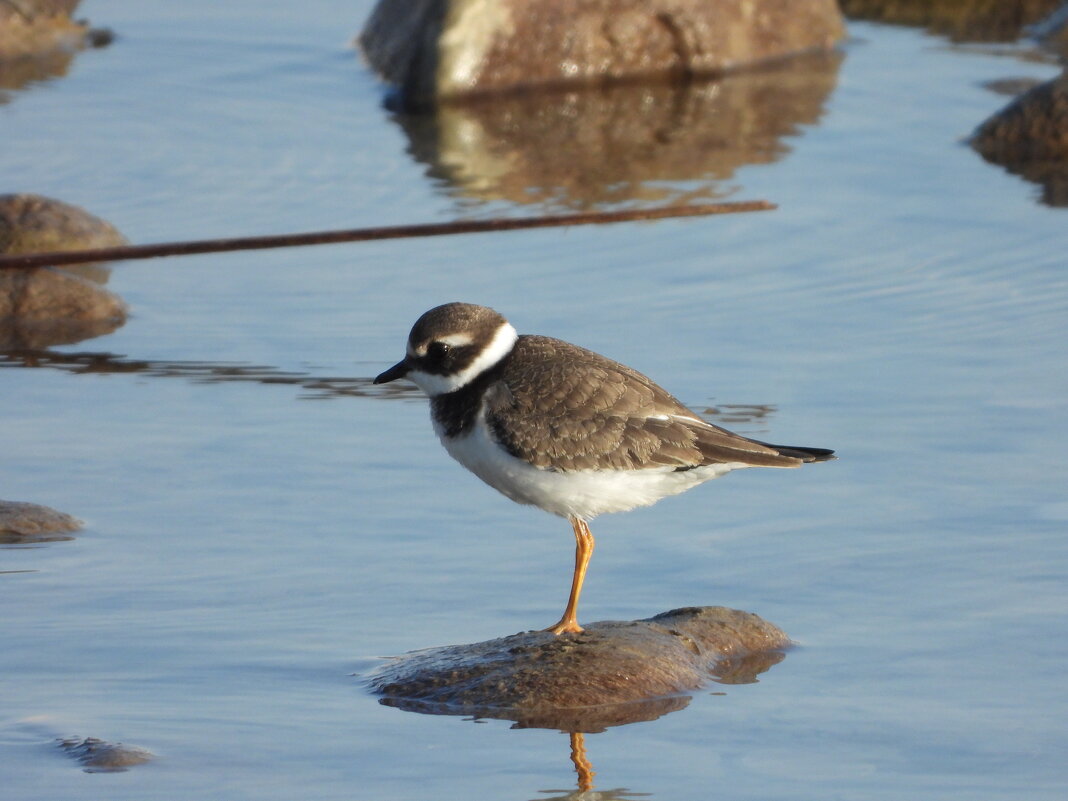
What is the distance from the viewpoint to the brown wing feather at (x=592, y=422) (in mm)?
6383

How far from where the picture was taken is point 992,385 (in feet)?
29.7

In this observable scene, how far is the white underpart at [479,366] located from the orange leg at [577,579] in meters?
0.71

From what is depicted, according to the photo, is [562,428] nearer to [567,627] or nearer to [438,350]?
[438,350]

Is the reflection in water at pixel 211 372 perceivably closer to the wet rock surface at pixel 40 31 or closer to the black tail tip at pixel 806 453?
the black tail tip at pixel 806 453

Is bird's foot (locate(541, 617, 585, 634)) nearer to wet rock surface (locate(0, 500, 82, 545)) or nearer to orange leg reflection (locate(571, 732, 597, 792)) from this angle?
orange leg reflection (locate(571, 732, 597, 792))

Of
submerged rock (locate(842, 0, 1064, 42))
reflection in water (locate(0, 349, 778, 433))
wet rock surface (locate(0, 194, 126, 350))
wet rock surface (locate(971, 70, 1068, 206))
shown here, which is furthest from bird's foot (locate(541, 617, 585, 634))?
submerged rock (locate(842, 0, 1064, 42))

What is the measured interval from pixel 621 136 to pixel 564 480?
8.58m

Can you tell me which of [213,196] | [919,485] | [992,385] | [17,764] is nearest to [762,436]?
[919,485]

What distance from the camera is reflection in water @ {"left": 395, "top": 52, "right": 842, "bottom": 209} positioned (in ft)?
42.5

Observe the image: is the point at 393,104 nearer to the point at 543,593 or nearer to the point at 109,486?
the point at 109,486

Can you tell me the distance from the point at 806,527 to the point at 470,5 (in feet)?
30.3

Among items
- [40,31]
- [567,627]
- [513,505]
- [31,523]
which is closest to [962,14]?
[40,31]

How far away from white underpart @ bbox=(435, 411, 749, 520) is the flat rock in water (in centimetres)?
49

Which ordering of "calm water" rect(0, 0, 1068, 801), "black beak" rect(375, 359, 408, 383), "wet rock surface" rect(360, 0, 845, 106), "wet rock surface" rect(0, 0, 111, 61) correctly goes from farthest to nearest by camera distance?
"wet rock surface" rect(0, 0, 111, 61)
"wet rock surface" rect(360, 0, 845, 106)
"black beak" rect(375, 359, 408, 383)
"calm water" rect(0, 0, 1068, 801)
